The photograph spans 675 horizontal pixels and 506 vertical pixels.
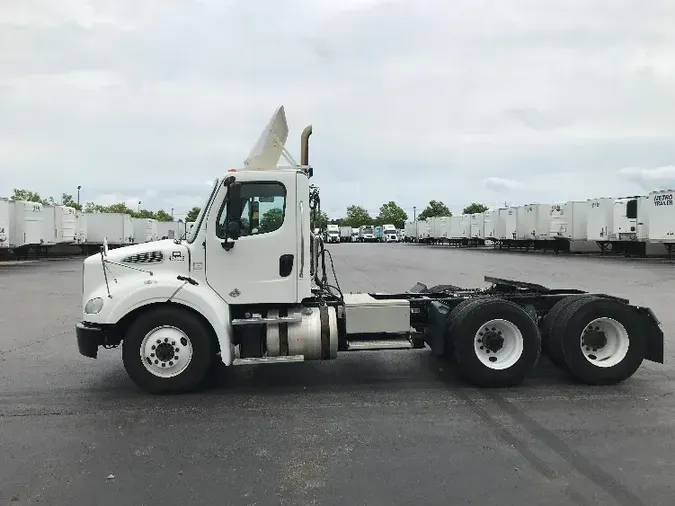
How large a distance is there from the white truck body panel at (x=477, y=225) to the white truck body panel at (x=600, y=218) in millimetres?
18634

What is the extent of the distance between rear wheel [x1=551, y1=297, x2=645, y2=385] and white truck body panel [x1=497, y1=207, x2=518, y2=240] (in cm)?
4257

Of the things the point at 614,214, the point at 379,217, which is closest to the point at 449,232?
the point at 614,214

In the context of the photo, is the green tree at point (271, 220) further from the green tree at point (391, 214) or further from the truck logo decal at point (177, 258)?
the green tree at point (391, 214)

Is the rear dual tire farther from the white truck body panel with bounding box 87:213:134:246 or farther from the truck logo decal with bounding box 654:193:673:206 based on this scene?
the white truck body panel with bounding box 87:213:134:246

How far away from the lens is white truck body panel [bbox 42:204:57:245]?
33.4 meters

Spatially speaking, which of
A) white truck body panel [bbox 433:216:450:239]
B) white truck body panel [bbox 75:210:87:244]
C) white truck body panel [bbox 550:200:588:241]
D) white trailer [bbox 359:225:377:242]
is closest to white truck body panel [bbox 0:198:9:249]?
white truck body panel [bbox 75:210:87:244]

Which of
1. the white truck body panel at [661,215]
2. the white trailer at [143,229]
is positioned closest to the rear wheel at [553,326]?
the white truck body panel at [661,215]

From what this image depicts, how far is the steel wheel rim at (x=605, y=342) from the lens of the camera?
6520 millimetres

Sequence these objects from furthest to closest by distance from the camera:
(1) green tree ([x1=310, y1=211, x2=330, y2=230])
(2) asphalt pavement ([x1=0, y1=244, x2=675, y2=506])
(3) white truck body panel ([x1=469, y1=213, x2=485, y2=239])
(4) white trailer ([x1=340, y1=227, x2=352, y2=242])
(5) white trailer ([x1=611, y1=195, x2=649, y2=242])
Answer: (4) white trailer ([x1=340, y1=227, x2=352, y2=242]), (3) white truck body panel ([x1=469, y1=213, x2=485, y2=239]), (5) white trailer ([x1=611, y1=195, x2=649, y2=242]), (1) green tree ([x1=310, y1=211, x2=330, y2=230]), (2) asphalt pavement ([x1=0, y1=244, x2=675, y2=506])

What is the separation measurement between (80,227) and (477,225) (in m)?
36.8

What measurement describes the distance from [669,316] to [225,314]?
9361mm

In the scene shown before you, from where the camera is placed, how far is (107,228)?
Result: 43469 mm

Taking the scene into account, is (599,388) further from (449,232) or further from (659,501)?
(449,232)

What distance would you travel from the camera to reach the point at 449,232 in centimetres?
6725
